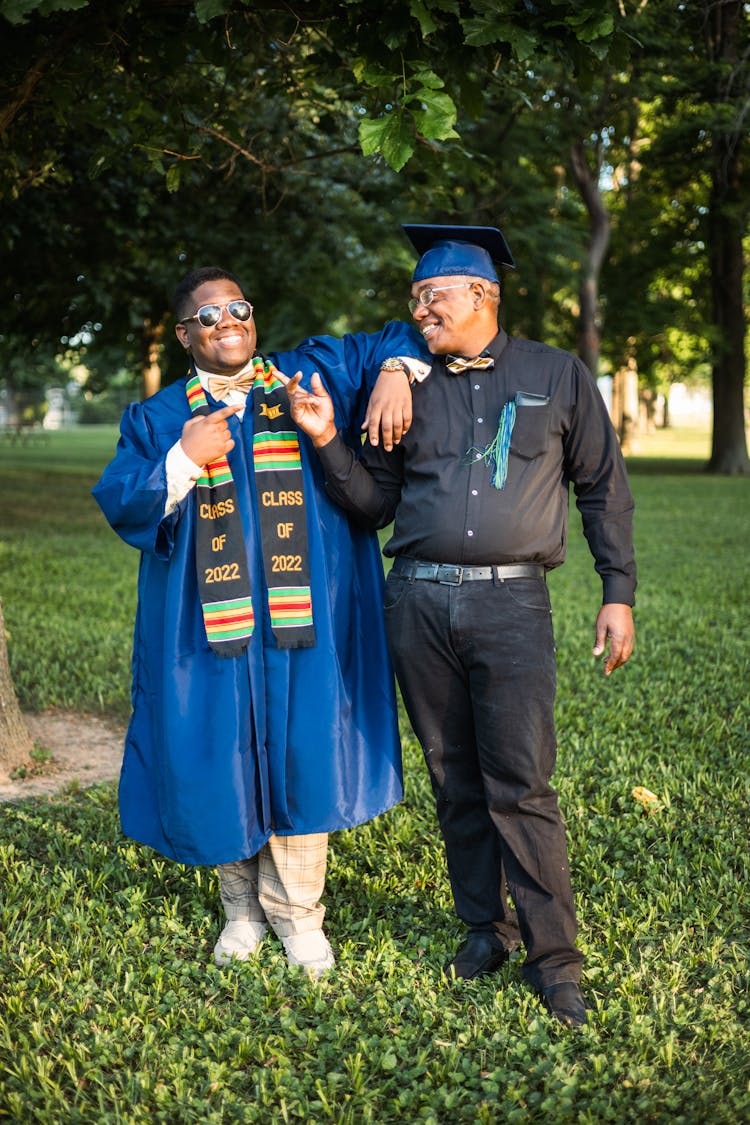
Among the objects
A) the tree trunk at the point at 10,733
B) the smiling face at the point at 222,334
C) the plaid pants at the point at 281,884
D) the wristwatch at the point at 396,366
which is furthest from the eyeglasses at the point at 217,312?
the tree trunk at the point at 10,733

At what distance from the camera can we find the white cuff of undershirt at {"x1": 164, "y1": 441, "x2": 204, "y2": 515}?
126 inches

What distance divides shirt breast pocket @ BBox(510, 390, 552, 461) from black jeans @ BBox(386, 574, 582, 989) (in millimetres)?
376

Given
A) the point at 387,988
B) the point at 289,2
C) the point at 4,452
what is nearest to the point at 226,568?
the point at 387,988

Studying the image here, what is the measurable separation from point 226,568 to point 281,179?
427 inches

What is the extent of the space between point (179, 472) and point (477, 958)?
1.74m

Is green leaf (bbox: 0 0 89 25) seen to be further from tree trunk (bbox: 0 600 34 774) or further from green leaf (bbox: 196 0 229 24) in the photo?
tree trunk (bbox: 0 600 34 774)

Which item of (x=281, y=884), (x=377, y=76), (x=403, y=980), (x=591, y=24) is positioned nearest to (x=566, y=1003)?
(x=403, y=980)

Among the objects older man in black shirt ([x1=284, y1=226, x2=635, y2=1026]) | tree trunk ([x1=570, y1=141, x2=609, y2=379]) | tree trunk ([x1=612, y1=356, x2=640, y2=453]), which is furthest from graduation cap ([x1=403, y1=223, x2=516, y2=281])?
tree trunk ([x1=612, y1=356, x2=640, y2=453])

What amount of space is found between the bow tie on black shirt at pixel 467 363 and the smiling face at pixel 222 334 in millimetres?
588

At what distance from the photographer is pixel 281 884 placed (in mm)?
3611

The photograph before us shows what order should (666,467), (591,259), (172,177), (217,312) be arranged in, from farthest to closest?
(666,467) < (591,259) < (172,177) < (217,312)

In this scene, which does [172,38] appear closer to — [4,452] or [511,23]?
[511,23]

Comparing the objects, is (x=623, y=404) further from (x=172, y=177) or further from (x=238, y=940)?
(x=238, y=940)

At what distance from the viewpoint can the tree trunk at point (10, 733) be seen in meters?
5.48
